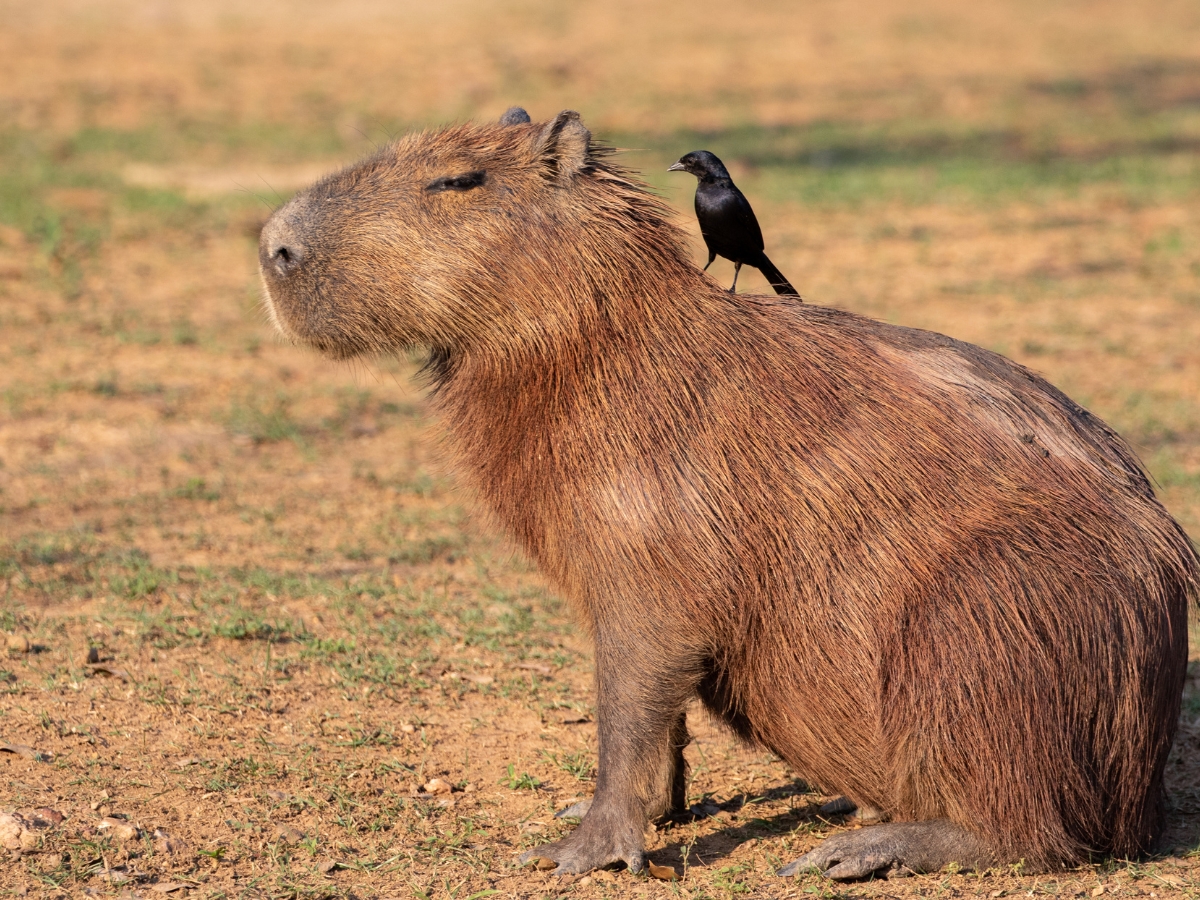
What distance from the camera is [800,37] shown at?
1698 centimetres

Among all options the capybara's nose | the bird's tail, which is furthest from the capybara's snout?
the bird's tail

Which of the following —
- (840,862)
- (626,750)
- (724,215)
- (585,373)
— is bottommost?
(840,862)

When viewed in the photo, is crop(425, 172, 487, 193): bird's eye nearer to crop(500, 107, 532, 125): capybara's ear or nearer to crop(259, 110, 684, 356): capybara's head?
crop(259, 110, 684, 356): capybara's head

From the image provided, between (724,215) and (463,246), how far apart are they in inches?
23.2

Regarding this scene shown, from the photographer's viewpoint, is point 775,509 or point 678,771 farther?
point 678,771

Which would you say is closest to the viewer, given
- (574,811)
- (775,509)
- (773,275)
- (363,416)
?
(775,509)

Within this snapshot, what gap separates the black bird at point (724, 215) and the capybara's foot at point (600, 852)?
1.26 meters

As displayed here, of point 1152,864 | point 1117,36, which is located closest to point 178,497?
point 1152,864

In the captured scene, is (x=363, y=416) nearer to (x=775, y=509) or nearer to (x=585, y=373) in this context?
(x=585, y=373)

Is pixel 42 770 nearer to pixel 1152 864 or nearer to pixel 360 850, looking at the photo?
pixel 360 850

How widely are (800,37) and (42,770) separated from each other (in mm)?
15141

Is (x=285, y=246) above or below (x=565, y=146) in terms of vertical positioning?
below

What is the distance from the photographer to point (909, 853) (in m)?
3.16

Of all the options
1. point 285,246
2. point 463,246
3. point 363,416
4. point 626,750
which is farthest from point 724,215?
point 363,416
